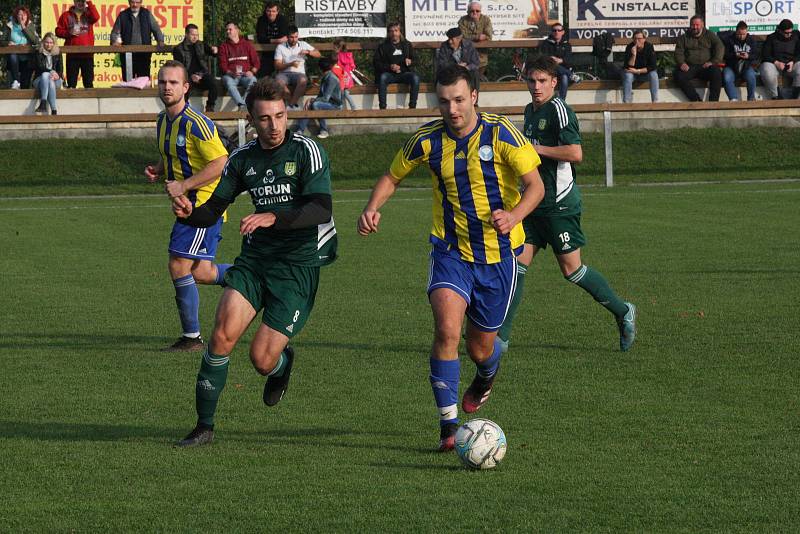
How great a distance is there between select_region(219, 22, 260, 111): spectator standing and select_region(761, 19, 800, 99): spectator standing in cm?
1094

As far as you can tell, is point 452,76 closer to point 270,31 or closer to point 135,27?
point 270,31

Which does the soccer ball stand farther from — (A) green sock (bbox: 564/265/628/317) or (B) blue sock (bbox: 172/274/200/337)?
(B) blue sock (bbox: 172/274/200/337)

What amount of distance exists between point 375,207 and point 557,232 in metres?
3.09

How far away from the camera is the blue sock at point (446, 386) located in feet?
21.3

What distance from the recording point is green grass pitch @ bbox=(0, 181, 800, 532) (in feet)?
17.9

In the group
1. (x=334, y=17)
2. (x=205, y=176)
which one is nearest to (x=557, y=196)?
(x=205, y=176)

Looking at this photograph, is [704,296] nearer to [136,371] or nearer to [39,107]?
[136,371]

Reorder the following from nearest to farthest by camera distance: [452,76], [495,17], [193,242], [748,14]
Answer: [452,76], [193,242], [495,17], [748,14]

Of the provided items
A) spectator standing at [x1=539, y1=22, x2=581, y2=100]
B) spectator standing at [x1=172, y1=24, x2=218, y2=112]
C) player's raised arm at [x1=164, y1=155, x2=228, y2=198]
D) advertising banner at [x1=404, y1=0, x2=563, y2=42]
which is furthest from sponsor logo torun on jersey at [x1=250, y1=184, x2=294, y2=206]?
advertising banner at [x1=404, y1=0, x2=563, y2=42]

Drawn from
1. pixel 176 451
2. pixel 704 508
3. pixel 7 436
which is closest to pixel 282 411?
pixel 176 451

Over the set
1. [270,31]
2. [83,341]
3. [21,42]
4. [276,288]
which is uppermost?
[270,31]

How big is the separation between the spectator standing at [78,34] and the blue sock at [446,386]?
885 inches

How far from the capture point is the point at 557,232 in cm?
934

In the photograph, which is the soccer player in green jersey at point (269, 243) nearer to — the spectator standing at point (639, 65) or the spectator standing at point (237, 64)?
the spectator standing at point (237, 64)
